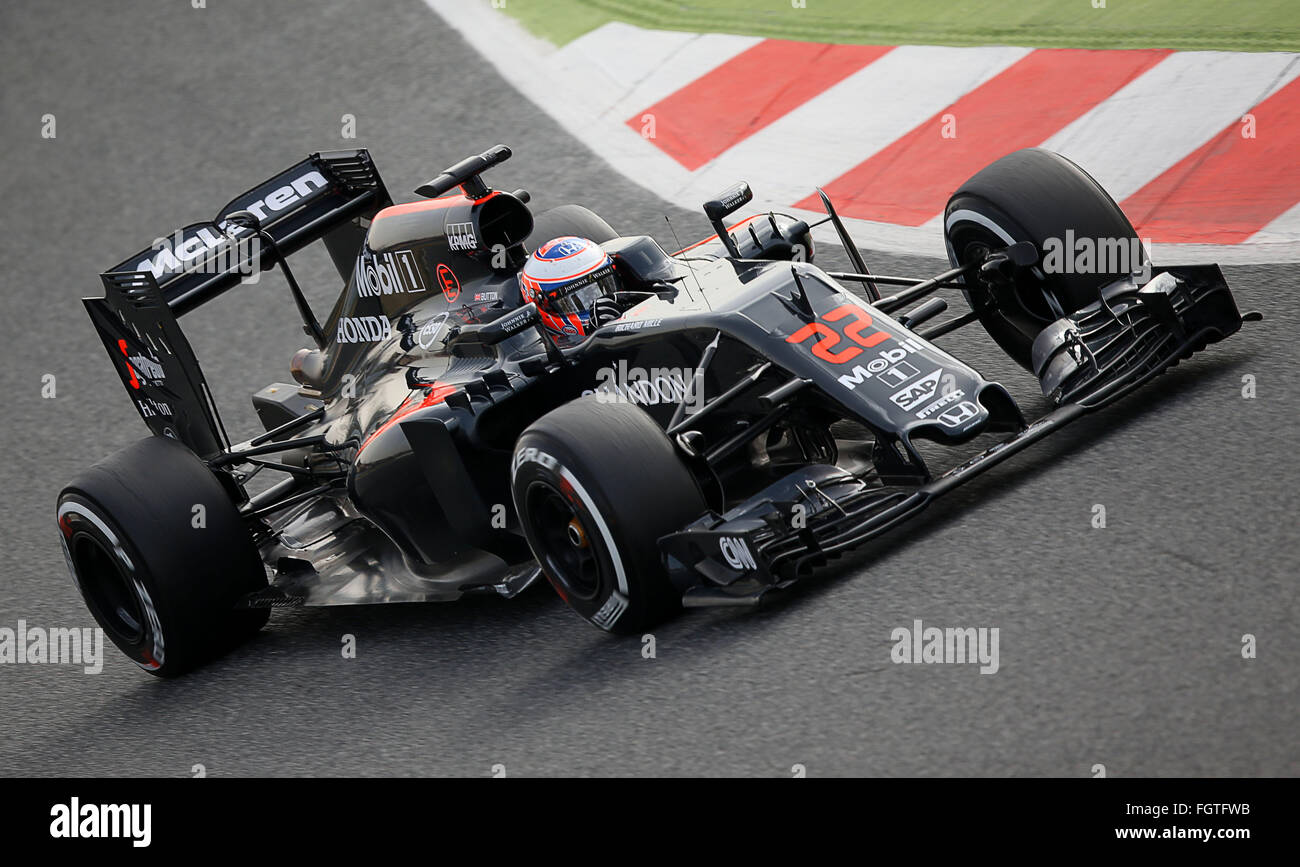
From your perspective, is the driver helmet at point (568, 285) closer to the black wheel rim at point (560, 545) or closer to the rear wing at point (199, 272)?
the black wheel rim at point (560, 545)

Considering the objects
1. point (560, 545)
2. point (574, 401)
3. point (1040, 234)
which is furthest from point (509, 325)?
point (1040, 234)

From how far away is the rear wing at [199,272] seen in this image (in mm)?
6387

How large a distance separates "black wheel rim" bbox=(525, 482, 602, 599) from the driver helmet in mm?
903

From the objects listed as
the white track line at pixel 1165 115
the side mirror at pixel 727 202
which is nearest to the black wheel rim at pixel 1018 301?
the side mirror at pixel 727 202

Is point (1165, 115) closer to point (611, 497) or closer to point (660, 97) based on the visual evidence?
point (660, 97)

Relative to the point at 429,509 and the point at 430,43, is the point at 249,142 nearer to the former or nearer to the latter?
the point at 430,43

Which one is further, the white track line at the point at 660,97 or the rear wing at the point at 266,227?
the white track line at the point at 660,97

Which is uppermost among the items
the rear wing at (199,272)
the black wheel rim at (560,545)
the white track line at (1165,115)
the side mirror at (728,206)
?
the white track line at (1165,115)

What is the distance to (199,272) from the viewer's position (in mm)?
6758

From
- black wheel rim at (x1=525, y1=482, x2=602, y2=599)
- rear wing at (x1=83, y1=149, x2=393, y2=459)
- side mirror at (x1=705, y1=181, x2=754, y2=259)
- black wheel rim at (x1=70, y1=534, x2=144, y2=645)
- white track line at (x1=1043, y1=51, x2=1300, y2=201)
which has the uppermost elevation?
white track line at (x1=1043, y1=51, x2=1300, y2=201)

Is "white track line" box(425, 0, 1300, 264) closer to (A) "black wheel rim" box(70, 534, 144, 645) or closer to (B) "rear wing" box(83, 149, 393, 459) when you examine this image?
(B) "rear wing" box(83, 149, 393, 459)

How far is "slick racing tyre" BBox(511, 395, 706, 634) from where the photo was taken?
4.90 meters

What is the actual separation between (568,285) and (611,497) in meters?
1.26

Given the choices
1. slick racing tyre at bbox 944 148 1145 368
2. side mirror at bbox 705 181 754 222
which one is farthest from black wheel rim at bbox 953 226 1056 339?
side mirror at bbox 705 181 754 222
